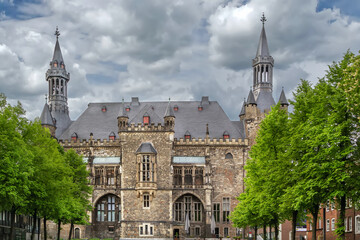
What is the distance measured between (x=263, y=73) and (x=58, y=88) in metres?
38.2

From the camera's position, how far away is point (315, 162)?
1400 inches

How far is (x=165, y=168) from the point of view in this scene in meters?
80.4

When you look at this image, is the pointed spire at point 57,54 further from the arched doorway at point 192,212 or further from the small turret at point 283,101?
the small turret at point 283,101

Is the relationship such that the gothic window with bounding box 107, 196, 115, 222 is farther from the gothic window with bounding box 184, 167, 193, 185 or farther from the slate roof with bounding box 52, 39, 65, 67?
the slate roof with bounding box 52, 39, 65, 67

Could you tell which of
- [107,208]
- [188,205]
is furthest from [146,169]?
[107,208]

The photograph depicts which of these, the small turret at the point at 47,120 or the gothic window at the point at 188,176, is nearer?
the gothic window at the point at 188,176

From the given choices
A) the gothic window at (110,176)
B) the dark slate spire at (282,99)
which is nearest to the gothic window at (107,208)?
the gothic window at (110,176)

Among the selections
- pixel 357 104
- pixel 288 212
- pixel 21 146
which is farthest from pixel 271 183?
pixel 21 146

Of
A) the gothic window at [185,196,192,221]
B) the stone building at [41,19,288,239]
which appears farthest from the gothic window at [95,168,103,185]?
the gothic window at [185,196,192,221]

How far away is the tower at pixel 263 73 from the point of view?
89.3 metres

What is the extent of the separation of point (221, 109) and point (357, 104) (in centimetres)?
5727

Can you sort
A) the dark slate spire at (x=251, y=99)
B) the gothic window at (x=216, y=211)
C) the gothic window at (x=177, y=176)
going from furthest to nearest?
1. the dark slate spire at (x=251, y=99)
2. the gothic window at (x=216, y=211)
3. the gothic window at (x=177, y=176)

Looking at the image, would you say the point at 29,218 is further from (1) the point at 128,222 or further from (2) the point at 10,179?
(2) the point at 10,179

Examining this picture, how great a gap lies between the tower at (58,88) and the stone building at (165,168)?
4.56 m
